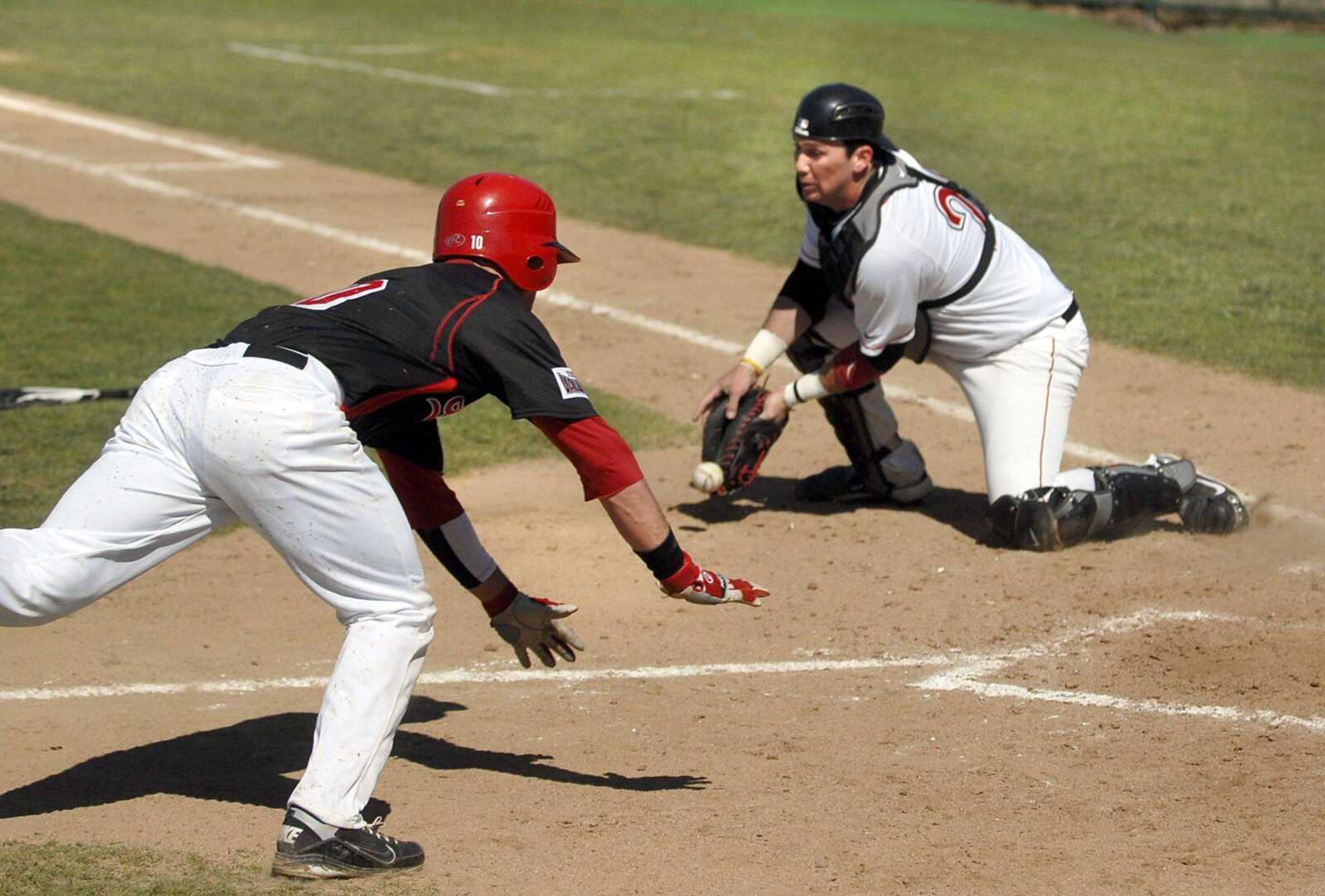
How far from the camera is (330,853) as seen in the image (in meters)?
4.04

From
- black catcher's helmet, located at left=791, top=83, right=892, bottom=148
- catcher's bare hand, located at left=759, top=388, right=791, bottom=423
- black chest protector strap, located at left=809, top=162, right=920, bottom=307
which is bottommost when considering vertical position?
catcher's bare hand, located at left=759, top=388, right=791, bottom=423

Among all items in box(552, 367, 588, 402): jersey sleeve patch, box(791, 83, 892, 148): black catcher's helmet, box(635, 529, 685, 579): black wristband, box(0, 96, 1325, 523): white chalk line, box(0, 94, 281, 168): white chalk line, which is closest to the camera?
box(552, 367, 588, 402): jersey sleeve patch

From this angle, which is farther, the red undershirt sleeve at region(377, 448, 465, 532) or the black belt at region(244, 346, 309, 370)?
the red undershirt sleeve at region(377, 448, 465, 532)

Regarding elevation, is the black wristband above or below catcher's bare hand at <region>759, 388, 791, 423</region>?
above

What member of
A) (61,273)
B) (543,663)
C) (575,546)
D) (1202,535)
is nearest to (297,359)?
(543,663)

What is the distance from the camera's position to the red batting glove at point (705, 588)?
4.41 m

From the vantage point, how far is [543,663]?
5.08 meters

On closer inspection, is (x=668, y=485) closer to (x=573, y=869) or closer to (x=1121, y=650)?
(x=1121, y=650)

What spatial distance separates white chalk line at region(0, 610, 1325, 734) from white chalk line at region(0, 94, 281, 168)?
10.2m

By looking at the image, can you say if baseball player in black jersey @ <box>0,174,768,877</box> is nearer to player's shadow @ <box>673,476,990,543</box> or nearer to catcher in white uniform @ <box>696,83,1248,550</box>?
catcher in white uniform @ <box>696,83,1248,550</box>

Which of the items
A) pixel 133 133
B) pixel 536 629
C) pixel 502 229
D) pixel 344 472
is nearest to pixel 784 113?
pixel 133 133

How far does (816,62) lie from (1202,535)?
16438 millimetres

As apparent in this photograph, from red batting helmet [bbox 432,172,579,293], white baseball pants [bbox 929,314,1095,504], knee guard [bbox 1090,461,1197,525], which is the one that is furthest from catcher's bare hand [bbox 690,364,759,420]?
red batting helmet [bbox 432,172,579,293]

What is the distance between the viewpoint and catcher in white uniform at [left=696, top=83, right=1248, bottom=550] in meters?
6.47
